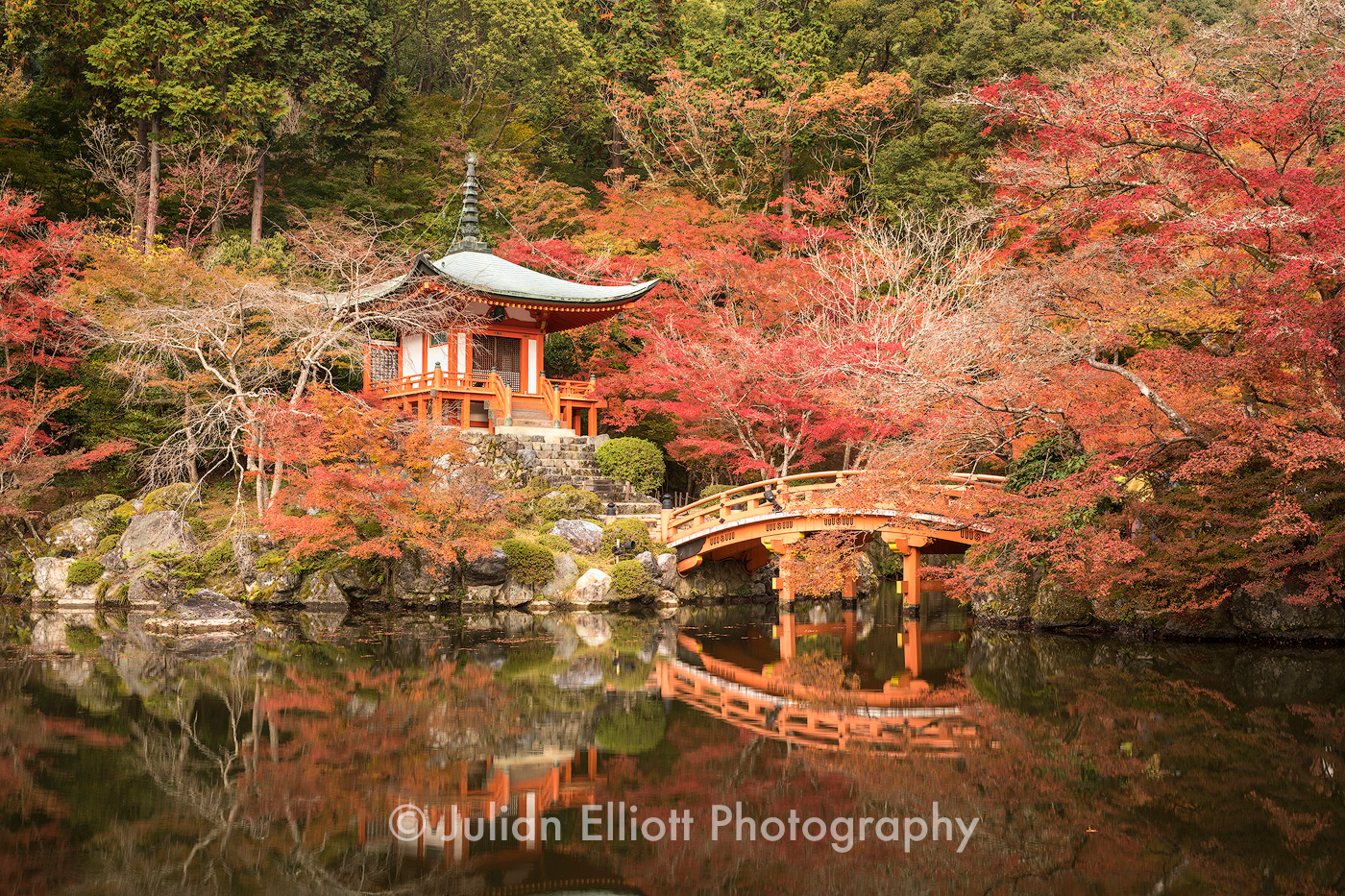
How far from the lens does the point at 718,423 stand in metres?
19.9

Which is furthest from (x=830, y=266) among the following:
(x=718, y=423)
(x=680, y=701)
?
(x=680, y=701)

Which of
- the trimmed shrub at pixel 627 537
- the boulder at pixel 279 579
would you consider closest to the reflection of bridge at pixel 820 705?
the trimmed shrub at pixel 627 537

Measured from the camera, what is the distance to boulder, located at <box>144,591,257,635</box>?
12.8 metres

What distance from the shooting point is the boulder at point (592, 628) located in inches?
491

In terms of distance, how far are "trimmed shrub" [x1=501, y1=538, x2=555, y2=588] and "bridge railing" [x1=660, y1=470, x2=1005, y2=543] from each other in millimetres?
2376

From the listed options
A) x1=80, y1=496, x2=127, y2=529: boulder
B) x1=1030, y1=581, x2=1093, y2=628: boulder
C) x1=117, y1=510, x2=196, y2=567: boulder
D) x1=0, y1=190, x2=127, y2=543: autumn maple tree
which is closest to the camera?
x1=1030, y1=581, x2=1093, y2=628: boulder

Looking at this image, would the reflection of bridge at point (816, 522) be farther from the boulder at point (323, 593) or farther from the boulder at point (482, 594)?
the boulder at point (323, 593)

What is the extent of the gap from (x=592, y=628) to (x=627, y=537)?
3.19m

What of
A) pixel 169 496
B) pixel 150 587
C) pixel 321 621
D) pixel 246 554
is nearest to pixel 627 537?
pixel 321 621

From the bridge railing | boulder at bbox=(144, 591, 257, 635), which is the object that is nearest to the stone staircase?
the bridge railing

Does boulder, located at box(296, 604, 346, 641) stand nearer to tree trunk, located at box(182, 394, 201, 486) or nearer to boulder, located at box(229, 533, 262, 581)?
boulder, located at box(229, 533, 262, 581)

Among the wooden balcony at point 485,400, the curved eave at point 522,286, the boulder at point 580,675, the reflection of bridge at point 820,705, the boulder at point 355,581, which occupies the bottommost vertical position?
the reflection of bridge at point 820,705

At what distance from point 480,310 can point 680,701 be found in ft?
43.5

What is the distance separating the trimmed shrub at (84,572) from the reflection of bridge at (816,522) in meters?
9.14
